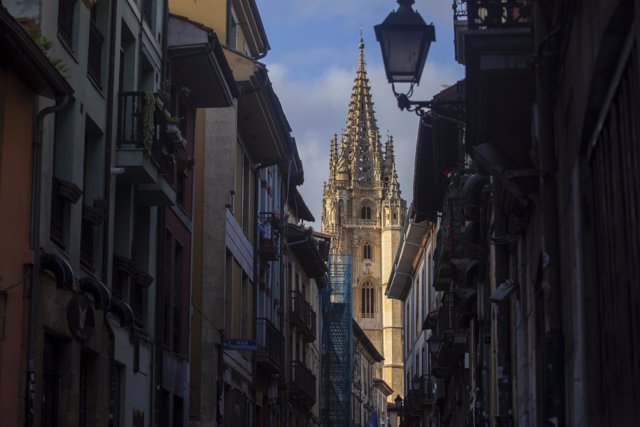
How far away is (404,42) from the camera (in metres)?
13.9

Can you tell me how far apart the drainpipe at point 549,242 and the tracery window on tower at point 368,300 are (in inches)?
6391

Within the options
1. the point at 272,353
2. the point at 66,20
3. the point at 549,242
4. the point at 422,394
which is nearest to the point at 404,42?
the point at 549,242

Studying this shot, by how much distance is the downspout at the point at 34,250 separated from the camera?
15.9 metres

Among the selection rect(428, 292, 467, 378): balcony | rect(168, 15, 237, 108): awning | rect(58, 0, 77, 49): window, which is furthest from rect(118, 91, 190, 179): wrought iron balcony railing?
rect(428, 292, 467, 378): balcony

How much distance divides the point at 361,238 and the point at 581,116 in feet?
556

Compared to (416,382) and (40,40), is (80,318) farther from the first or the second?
(416,382)

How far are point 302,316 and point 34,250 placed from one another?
107ft

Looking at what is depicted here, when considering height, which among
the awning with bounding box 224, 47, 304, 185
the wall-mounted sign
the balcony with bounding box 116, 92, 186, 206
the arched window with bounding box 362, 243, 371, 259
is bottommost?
the wall-mounted sign

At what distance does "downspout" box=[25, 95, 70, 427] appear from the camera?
1591cm

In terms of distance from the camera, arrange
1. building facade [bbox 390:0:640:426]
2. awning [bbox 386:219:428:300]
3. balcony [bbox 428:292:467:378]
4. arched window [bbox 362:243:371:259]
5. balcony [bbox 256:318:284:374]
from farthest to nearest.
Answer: arched window [bbox 362:243:371:259] → awning [bbox 386:219:428:300] → balcony [bbox 256:318:284:374] → balcony [bbox 428:292:467:378] → building facade [bbox 390:0:640:426]

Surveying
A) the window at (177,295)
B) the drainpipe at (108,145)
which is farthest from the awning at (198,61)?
the drainpipe at (108,145)

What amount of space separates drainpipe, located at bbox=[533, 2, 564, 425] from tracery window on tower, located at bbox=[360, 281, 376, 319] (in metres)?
162

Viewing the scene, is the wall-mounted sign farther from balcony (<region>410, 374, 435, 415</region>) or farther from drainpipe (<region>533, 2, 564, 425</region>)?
balcony (<region>410, 374, 435, 415</region>)

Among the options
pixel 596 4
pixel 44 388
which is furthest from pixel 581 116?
pixel 44 388
